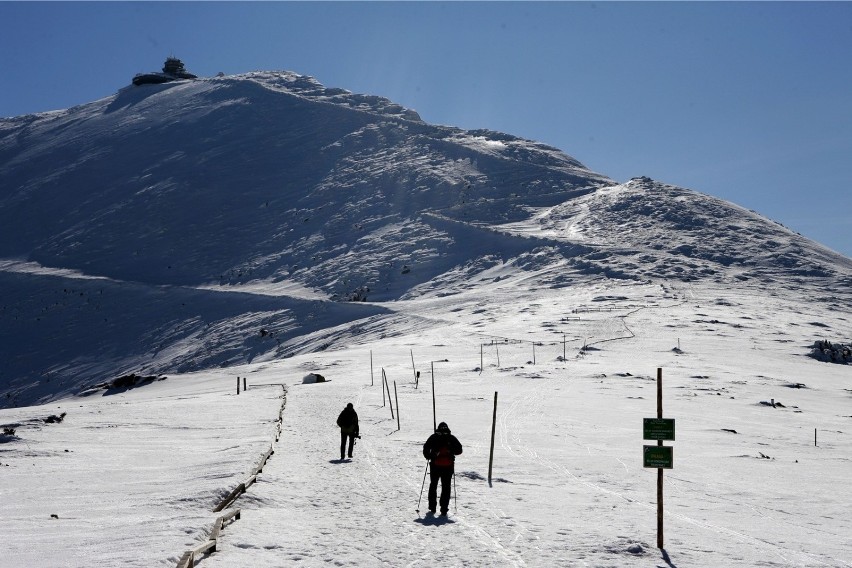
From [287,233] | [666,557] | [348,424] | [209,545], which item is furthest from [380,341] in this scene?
[209,545]

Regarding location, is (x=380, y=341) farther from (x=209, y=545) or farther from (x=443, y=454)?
(x=209, y=545)

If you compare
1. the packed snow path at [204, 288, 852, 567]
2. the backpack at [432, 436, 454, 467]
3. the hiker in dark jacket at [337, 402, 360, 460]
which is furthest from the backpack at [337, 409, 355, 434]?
the backpack at [432, 436, 454, 467]

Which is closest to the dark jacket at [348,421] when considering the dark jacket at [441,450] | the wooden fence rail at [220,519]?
the wooden fence rail at [220,519]

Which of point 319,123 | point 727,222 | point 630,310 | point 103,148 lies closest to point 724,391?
point 630,310

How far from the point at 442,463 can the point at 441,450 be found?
0.24 metres

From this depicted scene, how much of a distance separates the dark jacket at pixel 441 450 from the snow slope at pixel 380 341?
3.79 feet

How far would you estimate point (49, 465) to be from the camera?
1909 cm

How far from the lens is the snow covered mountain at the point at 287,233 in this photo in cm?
8356

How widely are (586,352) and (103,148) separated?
120 meters

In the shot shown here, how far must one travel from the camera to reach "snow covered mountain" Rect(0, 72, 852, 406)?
83.6m

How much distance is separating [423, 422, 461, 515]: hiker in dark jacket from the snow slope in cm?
72

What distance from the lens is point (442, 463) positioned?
1458cm

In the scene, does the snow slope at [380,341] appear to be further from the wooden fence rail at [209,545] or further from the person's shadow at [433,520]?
the person's shadow at [433,520]

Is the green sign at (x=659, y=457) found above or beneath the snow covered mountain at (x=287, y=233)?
beneath
